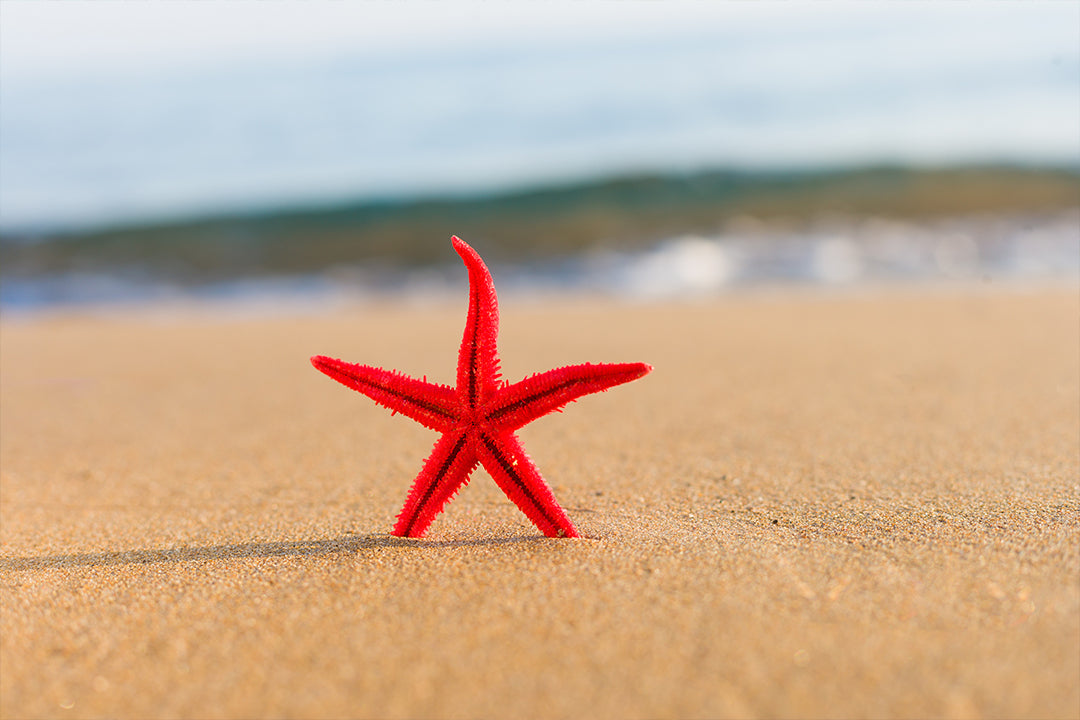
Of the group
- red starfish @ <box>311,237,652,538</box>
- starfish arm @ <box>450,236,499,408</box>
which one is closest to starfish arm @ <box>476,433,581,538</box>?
red starfish @ <box>311,237,652,538</box>

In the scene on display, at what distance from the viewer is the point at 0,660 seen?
171cm

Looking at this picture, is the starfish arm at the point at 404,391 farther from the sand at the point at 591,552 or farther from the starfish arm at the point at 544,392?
the sand at the point at 591,552

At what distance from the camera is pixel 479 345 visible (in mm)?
2061

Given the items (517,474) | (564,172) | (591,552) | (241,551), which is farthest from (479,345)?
(564,172)

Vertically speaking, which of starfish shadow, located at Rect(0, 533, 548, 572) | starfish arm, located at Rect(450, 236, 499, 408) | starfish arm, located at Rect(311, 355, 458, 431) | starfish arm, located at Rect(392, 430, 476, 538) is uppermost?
starfish arm, located at Rect(450, 236, 499, 408)

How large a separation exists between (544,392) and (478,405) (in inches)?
6.3

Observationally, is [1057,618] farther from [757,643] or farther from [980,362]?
[980,362]

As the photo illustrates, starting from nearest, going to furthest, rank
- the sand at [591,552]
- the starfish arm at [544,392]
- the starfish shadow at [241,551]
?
the sand at [591,552], the starfish arm at [544,392], the starfish shadow at [241,551]

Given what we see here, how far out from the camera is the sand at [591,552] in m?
1.55

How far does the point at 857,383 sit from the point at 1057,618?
2.25 m

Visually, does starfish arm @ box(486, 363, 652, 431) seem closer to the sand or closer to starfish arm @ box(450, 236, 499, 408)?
starfish arm @ box(450, 236, 499, 408)

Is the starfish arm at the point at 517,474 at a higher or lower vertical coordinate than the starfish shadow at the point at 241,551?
higher

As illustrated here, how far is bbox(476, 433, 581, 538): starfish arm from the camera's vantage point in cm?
207

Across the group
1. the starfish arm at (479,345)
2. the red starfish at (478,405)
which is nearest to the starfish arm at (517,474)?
the red starfish at (478,405)
